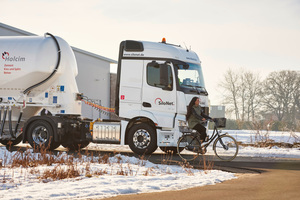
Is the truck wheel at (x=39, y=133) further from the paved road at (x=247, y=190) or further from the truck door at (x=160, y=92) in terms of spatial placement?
the paved road at (x=247, y=190)

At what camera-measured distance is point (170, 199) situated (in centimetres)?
668

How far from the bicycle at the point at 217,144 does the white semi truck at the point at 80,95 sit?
106 cm

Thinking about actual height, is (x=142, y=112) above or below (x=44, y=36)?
below

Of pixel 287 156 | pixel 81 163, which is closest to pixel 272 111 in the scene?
pixel 287 156

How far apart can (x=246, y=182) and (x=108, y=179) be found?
248cm

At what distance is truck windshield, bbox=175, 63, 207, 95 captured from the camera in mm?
15125

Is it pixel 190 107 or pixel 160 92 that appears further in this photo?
pixel 160 92

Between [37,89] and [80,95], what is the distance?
1.55 metres

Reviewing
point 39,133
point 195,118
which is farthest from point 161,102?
point 39,133

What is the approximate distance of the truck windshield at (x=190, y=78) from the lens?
49.6ft

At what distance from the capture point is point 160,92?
15062 millimetres

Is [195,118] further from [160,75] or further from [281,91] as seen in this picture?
[281,91]

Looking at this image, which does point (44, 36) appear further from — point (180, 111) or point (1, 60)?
point (180, 111)

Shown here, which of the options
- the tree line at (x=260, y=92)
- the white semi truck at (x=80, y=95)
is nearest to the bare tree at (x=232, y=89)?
the tree line at (x=260, y=92)
